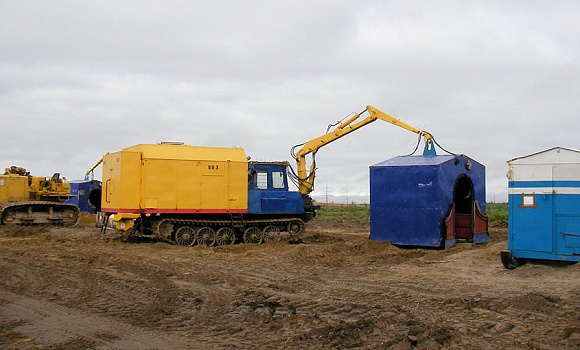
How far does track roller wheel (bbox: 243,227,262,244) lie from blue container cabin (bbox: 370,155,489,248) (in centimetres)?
413

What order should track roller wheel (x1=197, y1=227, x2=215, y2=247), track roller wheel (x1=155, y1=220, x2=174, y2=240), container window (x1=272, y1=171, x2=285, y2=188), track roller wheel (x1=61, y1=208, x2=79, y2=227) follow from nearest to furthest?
track roller wheel (x1=155, y1=220, x2=174, y2=240)
track roller wheel (x1=197, y1=227, x2=215, y2=247)
container window (x1=272, y1=171, x2=285, y2=188)
track roller wheel (x1=61, y1=208, x2=79, y2=227)

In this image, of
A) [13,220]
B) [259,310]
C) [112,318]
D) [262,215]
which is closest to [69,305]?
[112,318]

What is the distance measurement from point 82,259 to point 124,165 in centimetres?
428

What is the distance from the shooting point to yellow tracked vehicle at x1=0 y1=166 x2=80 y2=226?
2436 cm

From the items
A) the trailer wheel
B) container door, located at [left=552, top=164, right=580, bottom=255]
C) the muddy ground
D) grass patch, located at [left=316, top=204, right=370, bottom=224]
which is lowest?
the muddy ground

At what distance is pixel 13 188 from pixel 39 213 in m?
1.96

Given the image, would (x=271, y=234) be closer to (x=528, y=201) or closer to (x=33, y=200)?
(x=528, y=201)

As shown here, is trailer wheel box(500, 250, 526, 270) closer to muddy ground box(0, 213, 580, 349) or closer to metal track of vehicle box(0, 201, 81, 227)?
muddy ground box(0, 213, 580, 349)

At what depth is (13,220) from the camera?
24.3 metres

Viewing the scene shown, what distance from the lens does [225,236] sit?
1769cm

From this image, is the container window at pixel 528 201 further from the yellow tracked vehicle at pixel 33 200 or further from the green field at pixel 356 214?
the yellow tracked vehicle at pixel 33 200

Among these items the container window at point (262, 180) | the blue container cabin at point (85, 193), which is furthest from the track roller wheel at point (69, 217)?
the container window at point (262, 180)

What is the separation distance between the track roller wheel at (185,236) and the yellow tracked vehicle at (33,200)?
11072mm

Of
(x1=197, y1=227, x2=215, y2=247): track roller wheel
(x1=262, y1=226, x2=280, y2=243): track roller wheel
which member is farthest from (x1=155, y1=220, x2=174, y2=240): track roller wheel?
(x1=262, y1=226, x2=280, y2=243): track roller wheel
